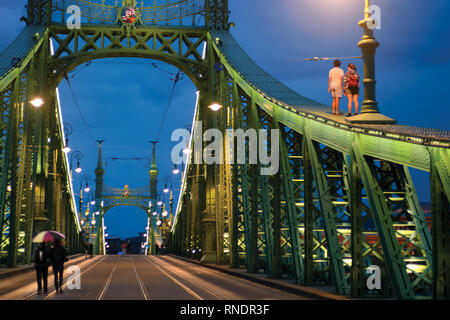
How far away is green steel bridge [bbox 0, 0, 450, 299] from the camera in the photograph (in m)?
14.3

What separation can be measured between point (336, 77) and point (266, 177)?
7.13 metres

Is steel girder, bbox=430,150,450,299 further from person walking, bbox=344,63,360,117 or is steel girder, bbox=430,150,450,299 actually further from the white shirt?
the white shirt

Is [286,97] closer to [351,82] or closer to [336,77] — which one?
[336,77]

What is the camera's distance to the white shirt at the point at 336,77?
63.4ft

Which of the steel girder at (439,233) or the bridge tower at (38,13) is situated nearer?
the steel girder at (439,233)

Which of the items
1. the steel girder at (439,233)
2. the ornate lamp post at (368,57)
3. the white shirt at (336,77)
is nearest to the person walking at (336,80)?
the white shirt at (336,77)

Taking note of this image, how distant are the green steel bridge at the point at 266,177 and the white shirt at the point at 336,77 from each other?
92cm

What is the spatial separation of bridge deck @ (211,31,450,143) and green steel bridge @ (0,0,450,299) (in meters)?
0.06

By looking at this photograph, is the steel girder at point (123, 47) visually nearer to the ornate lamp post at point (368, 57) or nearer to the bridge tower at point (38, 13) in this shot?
the bridge tower at point (38, 13)

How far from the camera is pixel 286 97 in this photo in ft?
81.5

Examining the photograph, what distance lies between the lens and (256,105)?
27812mm

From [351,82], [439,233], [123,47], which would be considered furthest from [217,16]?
[439,233]
